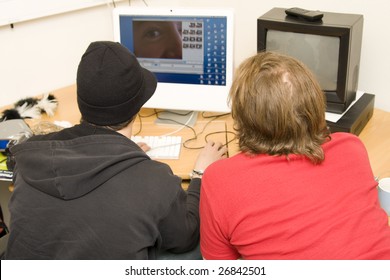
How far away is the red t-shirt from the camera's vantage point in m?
1.03

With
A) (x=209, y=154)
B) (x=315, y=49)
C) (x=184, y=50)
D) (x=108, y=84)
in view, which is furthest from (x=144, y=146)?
(x=315, y=49)

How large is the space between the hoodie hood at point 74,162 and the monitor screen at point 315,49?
867mm

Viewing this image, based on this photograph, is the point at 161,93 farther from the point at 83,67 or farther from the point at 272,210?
the point at 272,210

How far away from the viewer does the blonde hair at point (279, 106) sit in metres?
1.09

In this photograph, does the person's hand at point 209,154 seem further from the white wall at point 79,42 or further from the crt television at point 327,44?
the white wall at point 79,42

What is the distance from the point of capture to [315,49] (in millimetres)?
1692

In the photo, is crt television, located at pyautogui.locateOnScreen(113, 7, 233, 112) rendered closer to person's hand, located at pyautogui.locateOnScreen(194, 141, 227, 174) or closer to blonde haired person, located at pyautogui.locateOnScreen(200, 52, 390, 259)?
person's hand, located at pyautogui.locateOnScreen(194, 141, 227, 174)

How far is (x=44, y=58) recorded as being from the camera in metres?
2.19

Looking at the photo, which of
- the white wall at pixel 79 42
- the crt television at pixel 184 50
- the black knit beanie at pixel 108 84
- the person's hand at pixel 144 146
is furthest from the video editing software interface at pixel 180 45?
the black knit beanie at pixel 108 84

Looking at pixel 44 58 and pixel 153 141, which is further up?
pixel 44 58

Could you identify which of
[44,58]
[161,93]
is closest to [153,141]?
[161,93]

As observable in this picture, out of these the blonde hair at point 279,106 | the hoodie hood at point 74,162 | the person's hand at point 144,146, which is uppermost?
the blonde hair at point 279,106
